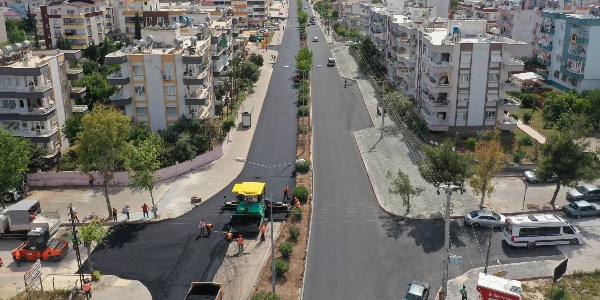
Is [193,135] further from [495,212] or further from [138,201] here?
[495,212]

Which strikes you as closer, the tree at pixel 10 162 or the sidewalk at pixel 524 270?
the sidewalk at pixel 524 270

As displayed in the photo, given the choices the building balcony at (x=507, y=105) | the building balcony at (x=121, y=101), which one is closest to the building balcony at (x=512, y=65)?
the building balcony at (x=507, y=105)

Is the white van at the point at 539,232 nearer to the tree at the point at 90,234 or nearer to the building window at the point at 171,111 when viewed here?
the tree at the point at 90,234

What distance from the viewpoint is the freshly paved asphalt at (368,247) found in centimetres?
3572

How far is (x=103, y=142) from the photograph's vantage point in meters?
44.3

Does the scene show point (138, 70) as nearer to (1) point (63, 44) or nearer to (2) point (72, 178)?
(2) point (72, 178)

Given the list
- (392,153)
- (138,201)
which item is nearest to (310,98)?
(392,153)

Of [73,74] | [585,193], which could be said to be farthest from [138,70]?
[585,193]

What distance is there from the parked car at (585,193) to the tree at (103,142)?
3892cm

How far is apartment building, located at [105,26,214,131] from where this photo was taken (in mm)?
59000

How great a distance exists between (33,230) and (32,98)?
1918cm

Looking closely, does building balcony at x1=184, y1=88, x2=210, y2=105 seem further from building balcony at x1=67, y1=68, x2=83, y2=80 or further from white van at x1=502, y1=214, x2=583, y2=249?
white van at x1=502, y1=214, x2=583, y2=249

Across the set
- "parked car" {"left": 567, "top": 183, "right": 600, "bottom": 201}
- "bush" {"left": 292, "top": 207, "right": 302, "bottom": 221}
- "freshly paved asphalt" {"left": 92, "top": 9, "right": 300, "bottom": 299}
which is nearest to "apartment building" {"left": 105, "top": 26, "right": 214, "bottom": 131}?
"freshly paved asphalt" {"left": 92, "top": 9, "right": 300, "bottom": 299}

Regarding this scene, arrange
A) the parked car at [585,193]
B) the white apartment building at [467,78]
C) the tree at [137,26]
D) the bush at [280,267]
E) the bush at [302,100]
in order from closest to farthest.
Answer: the bush at [280,267], the parked car at [585,193], the white apartment building at [467,78], the bush at [302,100], the tree at [137,26]
